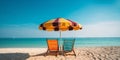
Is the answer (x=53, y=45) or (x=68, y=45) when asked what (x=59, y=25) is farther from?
(x=68, y=45)

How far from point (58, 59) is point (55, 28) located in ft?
4.53

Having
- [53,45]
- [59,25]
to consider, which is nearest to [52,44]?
[53,45]

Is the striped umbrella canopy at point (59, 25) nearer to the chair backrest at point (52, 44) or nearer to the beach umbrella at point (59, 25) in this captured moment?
the beach umbrella at point (59, 25)

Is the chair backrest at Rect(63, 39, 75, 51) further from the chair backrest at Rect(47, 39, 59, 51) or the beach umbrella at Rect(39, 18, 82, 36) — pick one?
the beach umbrella at Rect(39, 18, 82, 36)

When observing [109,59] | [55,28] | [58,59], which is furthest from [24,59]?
[109,59]

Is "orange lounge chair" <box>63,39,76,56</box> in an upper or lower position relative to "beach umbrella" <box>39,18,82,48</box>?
lower

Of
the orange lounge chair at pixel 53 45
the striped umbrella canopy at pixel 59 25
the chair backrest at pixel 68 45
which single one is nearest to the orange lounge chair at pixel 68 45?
the chair backrest at pixel 68 45

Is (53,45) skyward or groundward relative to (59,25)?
groundward

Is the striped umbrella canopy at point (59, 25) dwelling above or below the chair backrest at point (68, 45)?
above

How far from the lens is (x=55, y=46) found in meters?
7.52

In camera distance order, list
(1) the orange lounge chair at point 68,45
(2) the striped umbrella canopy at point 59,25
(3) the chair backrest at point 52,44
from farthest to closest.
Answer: (1) the orange lounge chair at point 68,45
(3) the chair backrest at point 52,44
(2) the striped umbrella canopy at point 59,25

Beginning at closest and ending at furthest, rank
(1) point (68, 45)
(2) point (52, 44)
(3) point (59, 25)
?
(3) point (59, 25) < (2) point (52, 44) < (1) point (68, 45)

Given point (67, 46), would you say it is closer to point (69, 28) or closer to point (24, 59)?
point (69, 28)

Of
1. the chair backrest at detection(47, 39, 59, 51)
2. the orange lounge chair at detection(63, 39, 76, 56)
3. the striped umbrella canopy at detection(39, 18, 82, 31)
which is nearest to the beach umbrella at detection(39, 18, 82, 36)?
the striped umbrella canopy at detection(39, 18, 82, 31)
